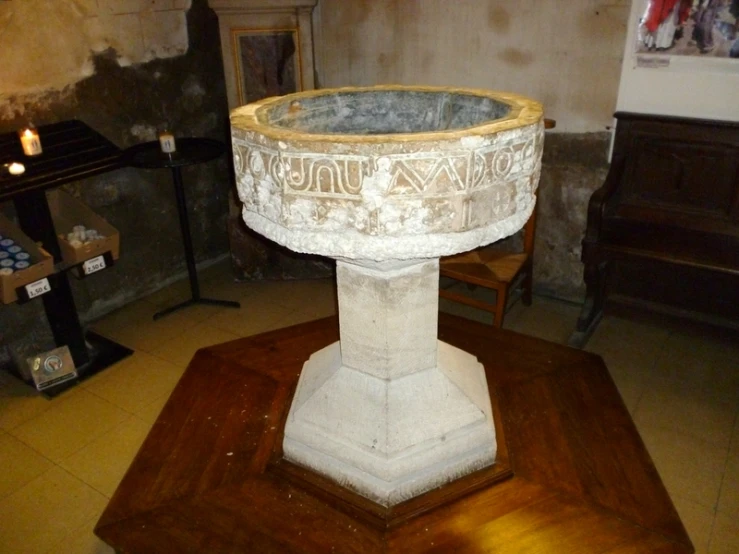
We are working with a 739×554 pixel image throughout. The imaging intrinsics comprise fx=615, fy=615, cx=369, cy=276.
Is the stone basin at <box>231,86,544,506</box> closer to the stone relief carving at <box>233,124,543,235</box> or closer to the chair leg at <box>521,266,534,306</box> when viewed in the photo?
the stone relief carving at <box>233,124,543,235</box>

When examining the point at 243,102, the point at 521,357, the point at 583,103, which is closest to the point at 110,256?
the point at 243,102

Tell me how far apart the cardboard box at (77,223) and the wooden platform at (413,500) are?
907mm

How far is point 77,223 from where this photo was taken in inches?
115

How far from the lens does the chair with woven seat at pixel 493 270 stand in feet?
9.22

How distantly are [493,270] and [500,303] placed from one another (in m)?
0.16

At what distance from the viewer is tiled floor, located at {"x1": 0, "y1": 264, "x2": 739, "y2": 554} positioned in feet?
6.73

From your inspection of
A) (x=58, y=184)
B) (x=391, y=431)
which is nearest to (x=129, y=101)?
(x=58, y=184)

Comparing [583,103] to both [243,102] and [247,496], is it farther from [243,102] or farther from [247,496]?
[247,496]

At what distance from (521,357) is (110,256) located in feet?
6.05

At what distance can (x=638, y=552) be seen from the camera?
57.5 inches

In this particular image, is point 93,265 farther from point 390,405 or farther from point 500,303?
point 500,303

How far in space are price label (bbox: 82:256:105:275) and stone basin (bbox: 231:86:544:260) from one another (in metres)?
1.48

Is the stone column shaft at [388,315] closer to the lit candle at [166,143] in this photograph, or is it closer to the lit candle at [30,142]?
the lit candle at [30,142]

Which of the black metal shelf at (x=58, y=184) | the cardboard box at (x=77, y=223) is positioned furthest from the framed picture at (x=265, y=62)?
the cardboard box at (x=77, y=223)
